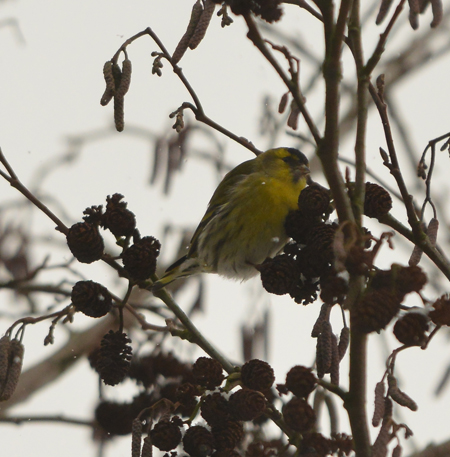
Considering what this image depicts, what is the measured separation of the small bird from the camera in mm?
2588

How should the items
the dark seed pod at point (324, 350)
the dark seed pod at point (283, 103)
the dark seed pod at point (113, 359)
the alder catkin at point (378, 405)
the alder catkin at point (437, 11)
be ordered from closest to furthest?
the alder catkin at point (378, 405) < the dark seed pod at point (324, 350) < the alder catkin at point (437, 11) < the dark seed pod at point (113, 359) < the dark seed pod at point (283, 103)

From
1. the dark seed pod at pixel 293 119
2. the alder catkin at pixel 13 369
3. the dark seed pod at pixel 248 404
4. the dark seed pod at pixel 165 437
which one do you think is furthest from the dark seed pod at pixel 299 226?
the alder catkin at pixel 13 369

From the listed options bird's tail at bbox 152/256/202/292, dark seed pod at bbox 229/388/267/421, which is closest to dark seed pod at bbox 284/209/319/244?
dark seed pod at bbox 229/388/267/421

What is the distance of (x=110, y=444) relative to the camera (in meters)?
2.04

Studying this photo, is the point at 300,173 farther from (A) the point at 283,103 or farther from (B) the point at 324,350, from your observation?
(B) the point at 324,350

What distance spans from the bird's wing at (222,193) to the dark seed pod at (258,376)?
1.61m

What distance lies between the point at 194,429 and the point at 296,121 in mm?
795

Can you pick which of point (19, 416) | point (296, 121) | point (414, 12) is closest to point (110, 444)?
point (19, 416)

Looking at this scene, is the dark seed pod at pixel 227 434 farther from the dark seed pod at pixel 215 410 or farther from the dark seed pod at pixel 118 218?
the dark seed pod at pixel 118 218

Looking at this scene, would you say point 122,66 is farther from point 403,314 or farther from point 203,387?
point 403,314

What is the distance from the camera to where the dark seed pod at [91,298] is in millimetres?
1381

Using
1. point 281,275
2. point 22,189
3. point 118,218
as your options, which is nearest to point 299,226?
point 281,275

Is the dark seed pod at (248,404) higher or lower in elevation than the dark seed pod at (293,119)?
lower

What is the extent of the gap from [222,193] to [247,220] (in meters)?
0.38
